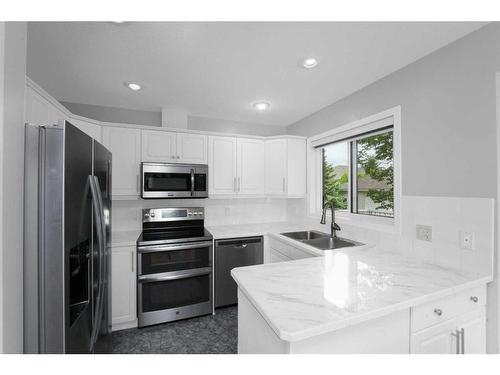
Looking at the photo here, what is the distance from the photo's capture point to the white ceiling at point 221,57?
1.35 meters

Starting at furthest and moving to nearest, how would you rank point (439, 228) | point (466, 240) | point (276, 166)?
point (276, 166)
point (439, 228)
point (466, 240)

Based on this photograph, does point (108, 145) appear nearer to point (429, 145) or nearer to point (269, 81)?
point (269, 81)

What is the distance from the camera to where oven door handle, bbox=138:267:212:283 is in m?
2.12

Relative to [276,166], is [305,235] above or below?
below

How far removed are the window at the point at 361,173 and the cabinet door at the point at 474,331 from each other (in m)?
0.93

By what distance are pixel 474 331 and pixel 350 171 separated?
5.36ft

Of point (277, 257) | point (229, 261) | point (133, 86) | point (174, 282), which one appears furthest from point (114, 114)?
point (277, 257)

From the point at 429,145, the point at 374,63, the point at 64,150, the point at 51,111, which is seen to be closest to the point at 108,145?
the point at 51,111

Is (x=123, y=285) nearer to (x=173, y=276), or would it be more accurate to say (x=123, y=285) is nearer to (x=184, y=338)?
(x=173, y=276)

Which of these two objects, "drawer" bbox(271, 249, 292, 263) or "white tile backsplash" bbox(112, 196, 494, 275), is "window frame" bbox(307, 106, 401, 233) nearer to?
"white tile backsplash" bbox(112, 196, 494, 275)

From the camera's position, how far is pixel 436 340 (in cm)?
106

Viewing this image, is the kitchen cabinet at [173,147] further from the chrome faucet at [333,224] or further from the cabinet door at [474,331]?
the cabinet door at [474,331]

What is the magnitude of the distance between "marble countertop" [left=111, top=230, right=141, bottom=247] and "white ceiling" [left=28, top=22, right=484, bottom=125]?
1459 millimetres

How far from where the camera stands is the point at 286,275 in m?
1.22
